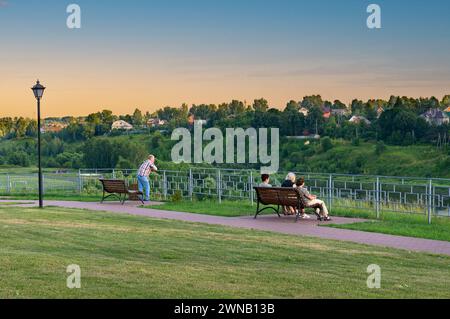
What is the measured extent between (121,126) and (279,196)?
88694mm

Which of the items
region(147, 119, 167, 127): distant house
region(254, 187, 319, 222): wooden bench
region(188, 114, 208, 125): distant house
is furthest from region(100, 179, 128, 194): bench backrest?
region(147, 119, 167, 127): distant house

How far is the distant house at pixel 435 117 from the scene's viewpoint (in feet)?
320

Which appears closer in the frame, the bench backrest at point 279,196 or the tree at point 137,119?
the bench backrest at point 279,196

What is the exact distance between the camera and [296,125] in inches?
3720

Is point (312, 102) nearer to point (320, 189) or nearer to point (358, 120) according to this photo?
point (358, 120)

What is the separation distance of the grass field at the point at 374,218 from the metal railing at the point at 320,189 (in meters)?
0.18

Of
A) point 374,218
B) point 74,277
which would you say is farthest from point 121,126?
point 74,277

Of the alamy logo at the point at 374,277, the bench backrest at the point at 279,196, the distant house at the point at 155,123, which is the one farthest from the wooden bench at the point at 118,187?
the distant house at the point at 155,123

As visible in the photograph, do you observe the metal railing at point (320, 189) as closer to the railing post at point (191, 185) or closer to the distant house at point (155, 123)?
the railing post at point (191, 185)

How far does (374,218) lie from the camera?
1464cm

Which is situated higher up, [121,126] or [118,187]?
[121,126]

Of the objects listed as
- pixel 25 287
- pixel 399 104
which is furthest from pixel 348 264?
pixel 399 104
